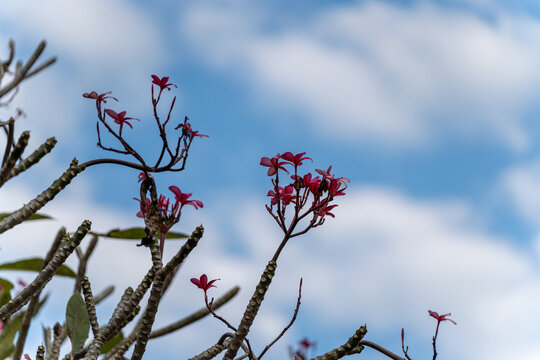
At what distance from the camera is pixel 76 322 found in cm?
160

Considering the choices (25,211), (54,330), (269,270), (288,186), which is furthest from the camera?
(54,330)

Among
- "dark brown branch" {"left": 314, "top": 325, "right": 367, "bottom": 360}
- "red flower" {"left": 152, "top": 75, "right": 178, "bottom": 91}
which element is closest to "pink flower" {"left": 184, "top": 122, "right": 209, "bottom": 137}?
"red flower" {"left": 152, "top": 75, "right": 178, "bottom": 91}

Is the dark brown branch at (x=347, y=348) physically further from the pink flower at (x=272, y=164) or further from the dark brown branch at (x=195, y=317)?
the dark brown branch at (x=195, y=317)

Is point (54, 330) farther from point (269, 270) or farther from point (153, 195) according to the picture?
point (269, 270)

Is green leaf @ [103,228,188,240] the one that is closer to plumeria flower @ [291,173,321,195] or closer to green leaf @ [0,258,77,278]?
green leaf @ [0,258,77,278]

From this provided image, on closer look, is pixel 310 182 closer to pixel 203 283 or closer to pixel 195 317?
pixel 203 283

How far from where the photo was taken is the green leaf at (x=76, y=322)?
5.24 feet

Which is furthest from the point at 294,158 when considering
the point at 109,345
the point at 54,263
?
the point at 109,345

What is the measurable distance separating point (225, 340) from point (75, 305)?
412 millimetres

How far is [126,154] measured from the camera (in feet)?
5.73

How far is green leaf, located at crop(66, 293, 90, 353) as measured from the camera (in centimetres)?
160

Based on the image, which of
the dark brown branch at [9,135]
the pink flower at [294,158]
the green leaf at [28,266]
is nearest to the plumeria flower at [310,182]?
the pink flower at [294,158]

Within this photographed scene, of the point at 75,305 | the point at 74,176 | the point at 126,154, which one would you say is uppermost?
the point at 126,154

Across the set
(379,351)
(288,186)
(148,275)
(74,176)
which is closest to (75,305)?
(148,275)
